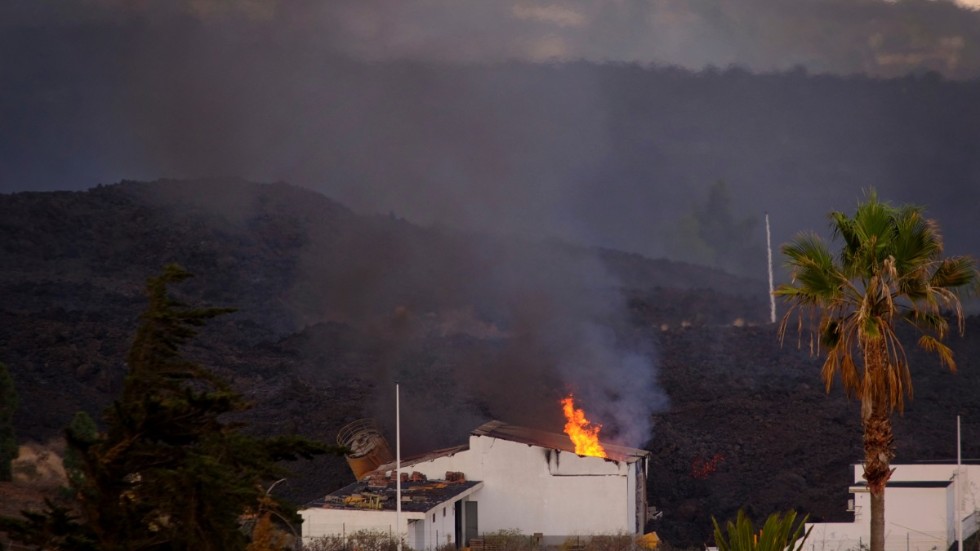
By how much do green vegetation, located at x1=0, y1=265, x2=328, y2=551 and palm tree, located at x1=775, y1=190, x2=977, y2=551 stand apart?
30.6ft

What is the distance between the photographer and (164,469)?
488 inches

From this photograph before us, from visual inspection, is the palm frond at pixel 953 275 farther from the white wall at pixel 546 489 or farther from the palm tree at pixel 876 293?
the white wall at pixel 546 489

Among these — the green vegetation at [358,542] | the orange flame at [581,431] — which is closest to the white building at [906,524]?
the orange flame at [581,431]

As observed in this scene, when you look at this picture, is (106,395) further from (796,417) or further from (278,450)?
(278,450)

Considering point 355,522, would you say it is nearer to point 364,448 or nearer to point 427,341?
point 364,448

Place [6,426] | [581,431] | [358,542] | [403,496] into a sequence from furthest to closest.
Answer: [581,431] → [6,426] → [403,496] → [358,542]

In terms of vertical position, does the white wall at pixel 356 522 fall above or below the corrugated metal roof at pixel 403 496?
below

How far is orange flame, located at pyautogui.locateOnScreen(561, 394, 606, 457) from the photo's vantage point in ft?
148

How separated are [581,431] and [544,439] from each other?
4001 mm

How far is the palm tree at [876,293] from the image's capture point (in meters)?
19.5

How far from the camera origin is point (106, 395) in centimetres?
6122

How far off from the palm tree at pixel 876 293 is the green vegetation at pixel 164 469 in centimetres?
933

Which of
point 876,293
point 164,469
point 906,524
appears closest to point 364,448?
point 906,524

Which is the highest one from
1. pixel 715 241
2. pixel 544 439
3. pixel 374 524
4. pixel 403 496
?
pixel 715 241
